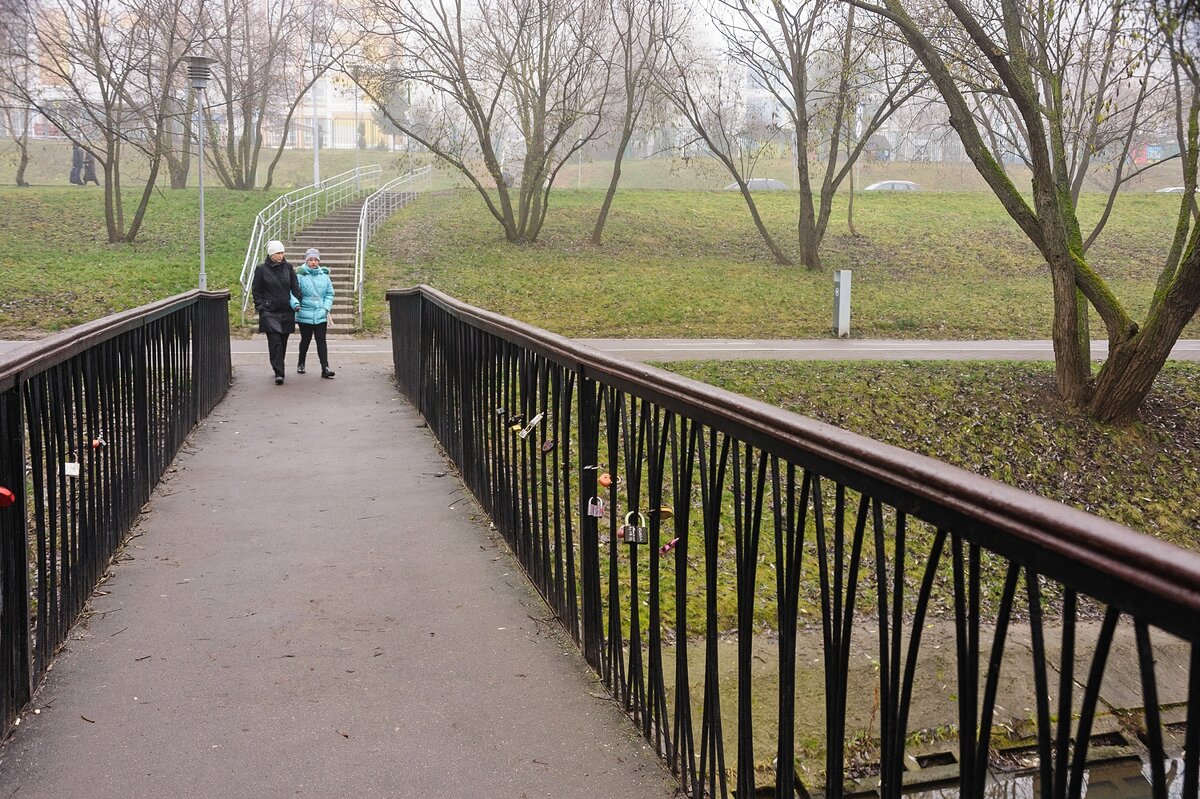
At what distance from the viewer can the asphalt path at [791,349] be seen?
17938 mm

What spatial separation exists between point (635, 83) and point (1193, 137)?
19.2 m

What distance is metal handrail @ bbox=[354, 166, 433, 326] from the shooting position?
25.2 metres

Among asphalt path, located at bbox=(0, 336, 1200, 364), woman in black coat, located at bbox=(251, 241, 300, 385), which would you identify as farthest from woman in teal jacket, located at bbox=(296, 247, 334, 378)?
asphalt path, located at bbox=(0, 336, 1200, 364)

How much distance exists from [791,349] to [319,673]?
622 inches

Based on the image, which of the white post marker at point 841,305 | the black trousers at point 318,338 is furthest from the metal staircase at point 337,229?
the white post marker at point 841,305

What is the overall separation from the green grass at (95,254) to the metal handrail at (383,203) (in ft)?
8.53

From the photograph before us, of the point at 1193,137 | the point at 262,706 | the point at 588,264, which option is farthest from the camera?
the point at 588,264

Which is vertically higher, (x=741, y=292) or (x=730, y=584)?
(x=741, y=292)

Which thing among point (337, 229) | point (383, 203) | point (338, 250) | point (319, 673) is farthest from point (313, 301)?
point (383, 203)

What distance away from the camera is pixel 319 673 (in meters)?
4.24

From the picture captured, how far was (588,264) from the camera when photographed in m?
29.2

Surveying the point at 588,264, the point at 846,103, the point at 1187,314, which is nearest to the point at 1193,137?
the point at 1187,314

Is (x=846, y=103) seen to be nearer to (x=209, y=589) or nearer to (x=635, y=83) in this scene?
(x=635, y=83)

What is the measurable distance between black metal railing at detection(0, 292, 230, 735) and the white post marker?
14.9 meters
